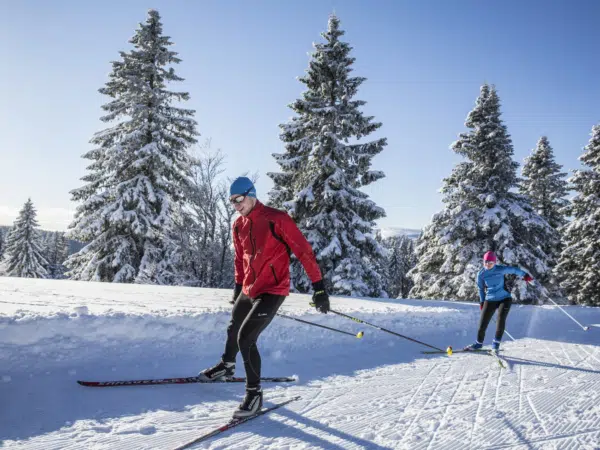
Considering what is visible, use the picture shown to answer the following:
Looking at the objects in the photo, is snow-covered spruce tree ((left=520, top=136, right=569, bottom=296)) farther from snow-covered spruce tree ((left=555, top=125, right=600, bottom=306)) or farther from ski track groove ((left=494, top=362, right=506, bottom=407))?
ski track groove ((left=494, top=362, right=506, bottom=407))

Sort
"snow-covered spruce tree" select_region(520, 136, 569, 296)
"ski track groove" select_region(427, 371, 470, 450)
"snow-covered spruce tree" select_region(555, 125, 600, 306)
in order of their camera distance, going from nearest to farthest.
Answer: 1. "ski track groove" select_region(427, 371, 470, 450)
2. "snow-covered spruce tree" select_region(555, 125, 600, 306)
3. "snow-covered spruce tree" select_region(520, 136, 569, 296)

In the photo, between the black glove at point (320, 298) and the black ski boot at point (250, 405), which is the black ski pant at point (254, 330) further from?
the black glove at point (320, 298)

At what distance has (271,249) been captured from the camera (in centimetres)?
375

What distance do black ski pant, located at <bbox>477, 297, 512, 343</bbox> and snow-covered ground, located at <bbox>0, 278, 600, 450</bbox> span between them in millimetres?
495

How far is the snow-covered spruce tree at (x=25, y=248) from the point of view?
36.6 m

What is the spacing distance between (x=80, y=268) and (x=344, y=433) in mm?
16734

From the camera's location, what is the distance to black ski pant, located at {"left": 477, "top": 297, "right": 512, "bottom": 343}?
23.3ft

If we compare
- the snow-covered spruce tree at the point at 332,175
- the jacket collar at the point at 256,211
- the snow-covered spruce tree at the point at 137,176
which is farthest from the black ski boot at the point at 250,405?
the snow-covered spruce tree at the point at 137,176

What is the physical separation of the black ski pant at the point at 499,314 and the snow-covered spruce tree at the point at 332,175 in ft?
27.3

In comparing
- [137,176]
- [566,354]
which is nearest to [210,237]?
[137,176]

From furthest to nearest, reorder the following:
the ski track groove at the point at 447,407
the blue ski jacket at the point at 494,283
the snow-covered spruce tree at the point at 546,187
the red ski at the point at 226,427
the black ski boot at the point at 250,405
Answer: the snow-covered spruce tree at the point at 546,187 → the blue ski jacket at the point at 494,283 → the black ski boot at the point at 250,405 → the ski track groove at the point at 447,407 → the red ski at the point at 226,427

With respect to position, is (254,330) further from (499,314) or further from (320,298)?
(499,314)

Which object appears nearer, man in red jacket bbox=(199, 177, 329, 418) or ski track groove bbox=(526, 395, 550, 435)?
ski track groove bbox=(526, 395, 550, 435)

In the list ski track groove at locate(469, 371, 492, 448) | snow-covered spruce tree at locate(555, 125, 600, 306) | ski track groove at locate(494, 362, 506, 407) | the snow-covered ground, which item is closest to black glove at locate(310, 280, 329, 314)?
the snow-covered ground
